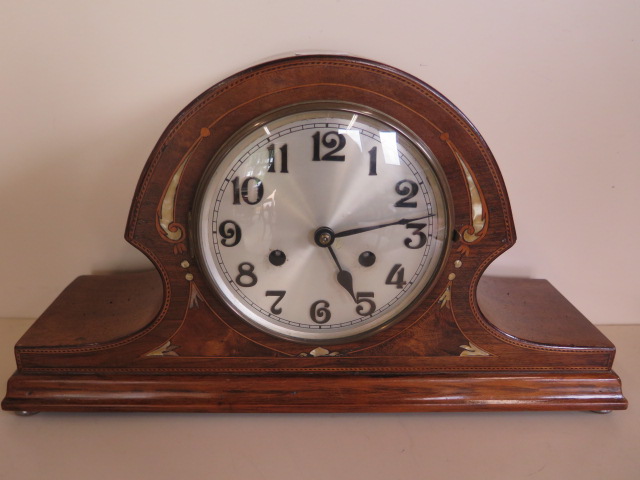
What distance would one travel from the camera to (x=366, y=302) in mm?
1141

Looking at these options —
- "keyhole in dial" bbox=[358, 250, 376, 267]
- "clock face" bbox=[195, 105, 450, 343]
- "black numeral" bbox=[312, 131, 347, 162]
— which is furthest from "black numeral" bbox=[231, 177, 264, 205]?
"keyhole in dial" bbox=[358, 250, 376, 267]

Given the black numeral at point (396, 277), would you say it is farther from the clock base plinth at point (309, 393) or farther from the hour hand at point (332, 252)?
the clock base plinth at point (309, 393)

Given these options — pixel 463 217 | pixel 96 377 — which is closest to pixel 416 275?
pixel 463 217

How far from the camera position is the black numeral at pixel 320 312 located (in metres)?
1.14

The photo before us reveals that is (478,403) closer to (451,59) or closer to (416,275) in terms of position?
(416,275)

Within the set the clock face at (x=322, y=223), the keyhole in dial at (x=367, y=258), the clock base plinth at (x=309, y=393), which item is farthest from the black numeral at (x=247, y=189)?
the clock base plinth at (x=309, y=393)

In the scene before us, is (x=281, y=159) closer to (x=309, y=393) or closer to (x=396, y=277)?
(x=396, y=277)

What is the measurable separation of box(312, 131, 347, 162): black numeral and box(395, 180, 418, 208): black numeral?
112mm

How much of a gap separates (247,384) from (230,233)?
0.31m

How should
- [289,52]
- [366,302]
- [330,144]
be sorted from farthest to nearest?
[289,52] < [366,302] < [330,144]

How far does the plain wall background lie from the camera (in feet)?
4.18

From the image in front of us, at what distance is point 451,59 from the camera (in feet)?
4.31

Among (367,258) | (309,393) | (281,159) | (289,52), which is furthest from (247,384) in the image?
(289,52)

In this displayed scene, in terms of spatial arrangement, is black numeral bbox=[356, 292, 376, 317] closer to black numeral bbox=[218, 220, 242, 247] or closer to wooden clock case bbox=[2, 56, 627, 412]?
wooden clock case bbox=[2, 56, 627, 412]
